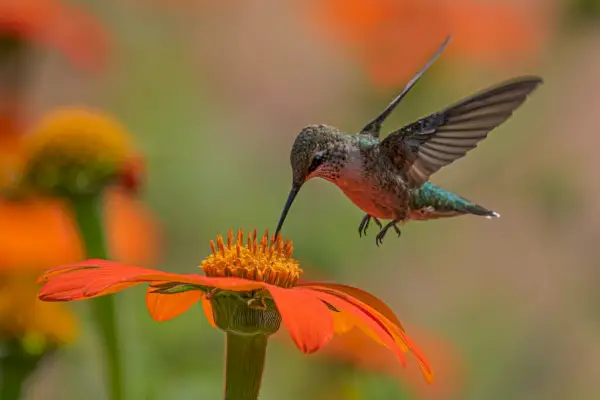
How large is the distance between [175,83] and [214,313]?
84.4 inches

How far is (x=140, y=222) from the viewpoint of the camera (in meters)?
2.09

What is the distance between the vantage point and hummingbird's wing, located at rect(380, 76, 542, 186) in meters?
1.03

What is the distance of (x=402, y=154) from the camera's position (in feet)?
4.09

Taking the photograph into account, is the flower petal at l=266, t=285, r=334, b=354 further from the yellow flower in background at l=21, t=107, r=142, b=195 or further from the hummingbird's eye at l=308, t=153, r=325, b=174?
the yellow flower in background at l=21, t=107, r=142, b=195

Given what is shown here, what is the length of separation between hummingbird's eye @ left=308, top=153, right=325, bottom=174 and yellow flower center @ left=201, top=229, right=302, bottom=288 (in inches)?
4.2

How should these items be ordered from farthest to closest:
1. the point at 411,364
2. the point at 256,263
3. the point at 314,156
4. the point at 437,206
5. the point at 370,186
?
the point at 411,364, the point at 437,206, the point at 370,186, the point at 314,156, the point at 256,263

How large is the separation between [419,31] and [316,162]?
1.46m

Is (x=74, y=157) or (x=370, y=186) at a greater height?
(x=370, y=186)

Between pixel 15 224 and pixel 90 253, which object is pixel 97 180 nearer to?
pixel 90 253

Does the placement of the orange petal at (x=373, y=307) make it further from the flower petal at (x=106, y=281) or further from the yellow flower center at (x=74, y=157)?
the yellow flower center at (x=74, y=157)

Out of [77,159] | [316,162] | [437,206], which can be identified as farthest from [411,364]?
[316,162]

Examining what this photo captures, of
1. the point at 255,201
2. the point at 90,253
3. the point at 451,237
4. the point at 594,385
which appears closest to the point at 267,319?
the point at 90,253

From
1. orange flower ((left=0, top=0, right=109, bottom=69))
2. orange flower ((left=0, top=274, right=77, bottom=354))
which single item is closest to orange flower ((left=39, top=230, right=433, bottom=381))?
orange flower ((left=0, top=274, right=77, bottom=354))

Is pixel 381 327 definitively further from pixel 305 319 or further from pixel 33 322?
pixel 33 322
